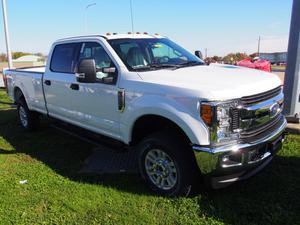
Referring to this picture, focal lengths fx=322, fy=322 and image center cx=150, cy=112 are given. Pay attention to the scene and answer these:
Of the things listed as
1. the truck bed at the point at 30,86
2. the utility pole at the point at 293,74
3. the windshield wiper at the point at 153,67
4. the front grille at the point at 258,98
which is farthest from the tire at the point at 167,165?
the utility pole at the point at 293,74

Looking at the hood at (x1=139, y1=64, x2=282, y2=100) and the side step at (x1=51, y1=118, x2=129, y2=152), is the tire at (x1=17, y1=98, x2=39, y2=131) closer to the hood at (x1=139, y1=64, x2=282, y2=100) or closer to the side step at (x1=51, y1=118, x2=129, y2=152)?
the side step at (x1=51, y1=118, x2=129, y2=152)

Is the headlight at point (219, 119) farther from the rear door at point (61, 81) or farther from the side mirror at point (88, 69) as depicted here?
the rear door at point (61, 81)

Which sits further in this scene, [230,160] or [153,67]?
[153,67]

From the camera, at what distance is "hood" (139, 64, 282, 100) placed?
10.5ft

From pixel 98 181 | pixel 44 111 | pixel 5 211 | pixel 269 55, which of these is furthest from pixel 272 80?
pixel 269 55

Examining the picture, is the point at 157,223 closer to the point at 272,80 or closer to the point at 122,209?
the point at 122,209

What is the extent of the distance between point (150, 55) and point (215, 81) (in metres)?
1.39

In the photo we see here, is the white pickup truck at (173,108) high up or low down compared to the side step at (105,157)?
up

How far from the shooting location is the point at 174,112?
3412 mm

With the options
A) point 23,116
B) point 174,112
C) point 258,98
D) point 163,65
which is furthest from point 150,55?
point 23,116

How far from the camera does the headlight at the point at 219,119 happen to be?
314 centimetres

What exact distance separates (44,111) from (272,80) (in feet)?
14.3

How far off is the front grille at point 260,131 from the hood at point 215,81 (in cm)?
40

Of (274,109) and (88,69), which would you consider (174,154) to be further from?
(88,69)
